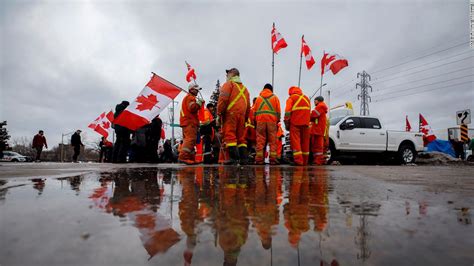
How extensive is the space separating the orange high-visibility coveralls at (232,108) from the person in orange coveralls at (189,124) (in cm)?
61

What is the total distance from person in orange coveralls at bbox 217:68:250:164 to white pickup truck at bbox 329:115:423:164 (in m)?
6.05

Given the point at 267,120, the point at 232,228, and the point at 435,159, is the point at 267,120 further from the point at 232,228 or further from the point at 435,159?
the point at 435,159

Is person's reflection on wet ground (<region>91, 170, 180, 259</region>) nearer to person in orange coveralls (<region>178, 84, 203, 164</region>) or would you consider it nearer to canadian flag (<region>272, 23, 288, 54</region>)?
person in orange coveralls (<region>178, 84, 203, 164</region>)

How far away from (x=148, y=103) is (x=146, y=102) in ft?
0.15

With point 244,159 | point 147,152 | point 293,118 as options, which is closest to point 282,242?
point 244,159

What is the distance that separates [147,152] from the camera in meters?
9.07

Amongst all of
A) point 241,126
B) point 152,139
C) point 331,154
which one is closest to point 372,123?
point 331,154

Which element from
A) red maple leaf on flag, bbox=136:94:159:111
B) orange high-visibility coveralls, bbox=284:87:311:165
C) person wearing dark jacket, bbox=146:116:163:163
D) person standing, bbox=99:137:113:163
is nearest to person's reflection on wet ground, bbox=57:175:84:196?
red maple leaf on flag, bbox=136:94:159:111

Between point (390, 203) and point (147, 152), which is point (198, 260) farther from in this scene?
point (147, 152)

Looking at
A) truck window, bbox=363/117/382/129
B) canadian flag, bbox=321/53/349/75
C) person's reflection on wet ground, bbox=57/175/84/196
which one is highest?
canadian flag, bbox=321/53/349/75

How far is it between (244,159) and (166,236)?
5.35 m

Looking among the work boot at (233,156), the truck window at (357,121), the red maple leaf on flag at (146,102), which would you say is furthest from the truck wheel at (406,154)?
the red maple leaf on flag at (146,102)

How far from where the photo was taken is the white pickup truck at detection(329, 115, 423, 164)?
10664mm

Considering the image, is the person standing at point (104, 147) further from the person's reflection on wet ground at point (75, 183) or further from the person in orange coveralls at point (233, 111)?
the person's reflection on wet ground at point (75, 183)
